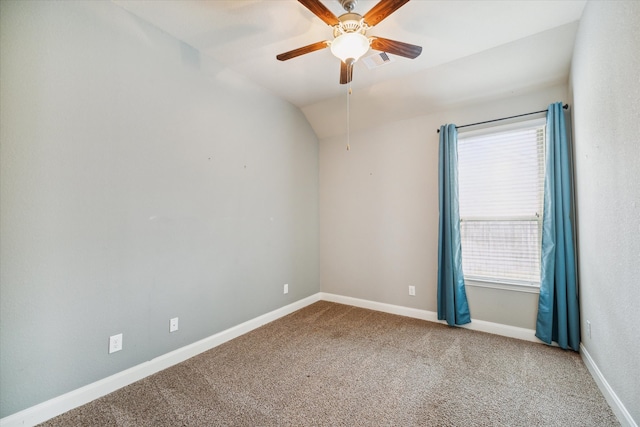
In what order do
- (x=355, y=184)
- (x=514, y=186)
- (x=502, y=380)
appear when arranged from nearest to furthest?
1. (x=502, y=380)
2. (x=514, y=186)
3. (x=355, y=184)

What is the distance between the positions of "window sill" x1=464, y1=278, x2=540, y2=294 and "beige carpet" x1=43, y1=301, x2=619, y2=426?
51 cm

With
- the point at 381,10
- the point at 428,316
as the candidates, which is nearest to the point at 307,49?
the point at 381,10

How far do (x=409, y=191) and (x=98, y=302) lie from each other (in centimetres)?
328

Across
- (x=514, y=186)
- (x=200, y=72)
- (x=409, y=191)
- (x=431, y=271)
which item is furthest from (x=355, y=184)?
(x=200, y=72)

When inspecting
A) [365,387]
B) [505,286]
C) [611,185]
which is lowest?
[365,387]

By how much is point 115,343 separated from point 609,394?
3.40 metres

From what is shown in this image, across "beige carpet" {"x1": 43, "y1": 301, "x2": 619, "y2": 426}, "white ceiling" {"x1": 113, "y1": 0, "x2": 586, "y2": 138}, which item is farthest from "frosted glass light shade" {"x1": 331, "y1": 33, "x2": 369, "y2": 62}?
"beige carpet" {"x1": 43, "y1": 301, "x2": 619, "y2": 426}

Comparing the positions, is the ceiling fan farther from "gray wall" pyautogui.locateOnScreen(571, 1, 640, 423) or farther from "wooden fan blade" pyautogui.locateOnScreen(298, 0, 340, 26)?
"gray wall" pyautogui.locateOnScreen(571, 1, 640, 423)

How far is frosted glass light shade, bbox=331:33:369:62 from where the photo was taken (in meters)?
1.80

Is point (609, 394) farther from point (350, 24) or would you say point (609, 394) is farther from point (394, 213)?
point (350, 24)

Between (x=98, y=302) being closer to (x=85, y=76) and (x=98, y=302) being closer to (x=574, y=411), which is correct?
(x=85, y=76)

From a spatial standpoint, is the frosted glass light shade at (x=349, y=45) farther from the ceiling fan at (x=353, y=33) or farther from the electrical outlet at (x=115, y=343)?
the electrical outlet at (x=115, y=343)

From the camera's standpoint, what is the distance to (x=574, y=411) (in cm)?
177

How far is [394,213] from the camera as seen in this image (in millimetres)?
3678
